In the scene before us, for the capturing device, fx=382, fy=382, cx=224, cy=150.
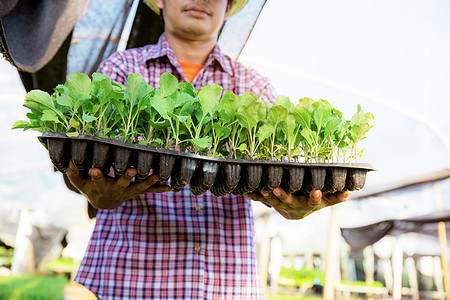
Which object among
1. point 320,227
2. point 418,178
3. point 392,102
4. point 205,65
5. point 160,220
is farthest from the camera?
point 320,227

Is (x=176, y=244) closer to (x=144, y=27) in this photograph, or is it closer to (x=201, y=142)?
(x=201, y=142)

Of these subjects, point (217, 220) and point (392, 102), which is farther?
point (392, 102)

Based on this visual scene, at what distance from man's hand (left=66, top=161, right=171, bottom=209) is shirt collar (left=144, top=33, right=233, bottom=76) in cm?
68

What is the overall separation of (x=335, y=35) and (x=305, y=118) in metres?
3.79

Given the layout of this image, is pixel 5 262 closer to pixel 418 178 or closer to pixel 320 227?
pixel 320 227

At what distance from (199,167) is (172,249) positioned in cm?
52

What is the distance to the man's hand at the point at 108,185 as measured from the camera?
91cm

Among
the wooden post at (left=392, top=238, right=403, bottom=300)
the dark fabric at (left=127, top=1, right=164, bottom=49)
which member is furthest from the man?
the wooden post at (left=392, top=238, right=403, bottom=300)

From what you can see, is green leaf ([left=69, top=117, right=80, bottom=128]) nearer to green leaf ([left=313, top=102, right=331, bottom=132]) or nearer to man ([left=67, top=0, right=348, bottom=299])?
man ([left=67, top=0, right=348, bottom=299])

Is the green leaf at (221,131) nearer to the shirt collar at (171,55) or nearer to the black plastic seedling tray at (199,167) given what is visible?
the black plastic seedling tray at (199,167)

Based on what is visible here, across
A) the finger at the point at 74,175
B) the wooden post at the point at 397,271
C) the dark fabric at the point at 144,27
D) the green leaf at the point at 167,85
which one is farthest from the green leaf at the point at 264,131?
the wooden post at the point at 397,271

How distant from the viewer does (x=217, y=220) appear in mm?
1386

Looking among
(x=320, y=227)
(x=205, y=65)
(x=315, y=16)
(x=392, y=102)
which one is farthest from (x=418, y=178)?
(x=320, y=227)

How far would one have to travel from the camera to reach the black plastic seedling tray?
833 mm
